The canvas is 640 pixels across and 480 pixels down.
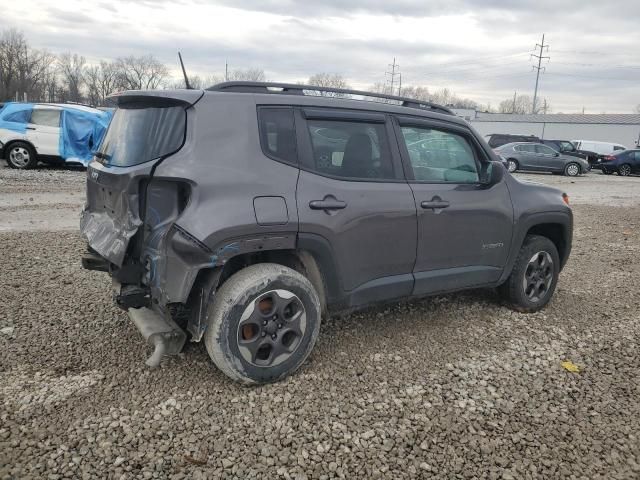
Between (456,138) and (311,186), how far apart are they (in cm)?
160

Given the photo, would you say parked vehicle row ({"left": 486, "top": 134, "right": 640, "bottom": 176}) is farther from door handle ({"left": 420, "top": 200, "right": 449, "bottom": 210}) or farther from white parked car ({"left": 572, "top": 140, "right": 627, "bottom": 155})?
door handle ({"left": 420, "top": 200, "right": 449, "bottom": 210})

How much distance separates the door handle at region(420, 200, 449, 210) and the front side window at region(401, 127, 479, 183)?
0.61 ft

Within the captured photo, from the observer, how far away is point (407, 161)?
3.83 metres

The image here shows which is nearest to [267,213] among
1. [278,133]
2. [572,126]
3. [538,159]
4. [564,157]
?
[278,133]

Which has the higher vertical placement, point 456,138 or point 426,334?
point 456,138

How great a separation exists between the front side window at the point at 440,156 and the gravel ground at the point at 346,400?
1.26 metres

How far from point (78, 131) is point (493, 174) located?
1268 centimetres

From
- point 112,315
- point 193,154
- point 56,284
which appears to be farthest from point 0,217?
point 193,154

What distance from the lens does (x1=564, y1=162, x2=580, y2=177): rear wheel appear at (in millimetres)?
23328

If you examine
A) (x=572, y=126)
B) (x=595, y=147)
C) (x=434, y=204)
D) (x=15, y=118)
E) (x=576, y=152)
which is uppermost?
(x=572, y=126)

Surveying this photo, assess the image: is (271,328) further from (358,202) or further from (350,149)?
(350,149)

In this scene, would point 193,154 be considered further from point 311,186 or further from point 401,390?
point 401,390

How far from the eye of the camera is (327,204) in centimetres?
328

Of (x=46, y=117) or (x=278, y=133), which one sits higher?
(x=46, y=117)
